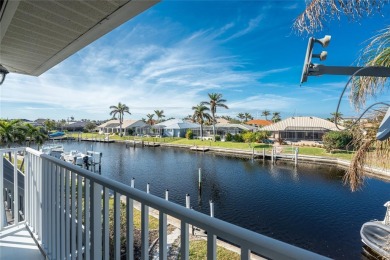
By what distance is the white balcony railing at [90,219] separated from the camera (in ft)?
1.98

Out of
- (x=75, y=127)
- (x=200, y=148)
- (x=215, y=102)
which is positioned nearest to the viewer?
(x=200, y=148)

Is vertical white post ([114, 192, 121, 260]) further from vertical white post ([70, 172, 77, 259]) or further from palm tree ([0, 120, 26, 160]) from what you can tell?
palm tree ([0, 120, 26, 160])

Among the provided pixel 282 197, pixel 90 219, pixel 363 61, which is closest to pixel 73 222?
pixel 90 219

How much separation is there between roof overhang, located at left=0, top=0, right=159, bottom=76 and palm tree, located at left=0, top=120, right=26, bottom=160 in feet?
61.0

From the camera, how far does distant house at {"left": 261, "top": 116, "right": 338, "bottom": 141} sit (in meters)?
30.6

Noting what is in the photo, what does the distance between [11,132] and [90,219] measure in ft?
67.1

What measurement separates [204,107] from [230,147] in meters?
9.04

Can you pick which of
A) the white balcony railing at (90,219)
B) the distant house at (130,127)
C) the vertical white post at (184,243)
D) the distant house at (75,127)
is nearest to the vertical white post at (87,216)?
the white balcony railing at (90,219)

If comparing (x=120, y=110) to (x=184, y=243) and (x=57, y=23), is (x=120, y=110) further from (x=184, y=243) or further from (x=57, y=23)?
(x=184, y=243)

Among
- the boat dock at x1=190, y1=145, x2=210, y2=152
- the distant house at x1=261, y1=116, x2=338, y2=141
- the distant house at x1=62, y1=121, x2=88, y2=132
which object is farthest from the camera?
the distant house at x1=62, y1=121, x2=88, y2=132

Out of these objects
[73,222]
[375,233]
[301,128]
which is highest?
[301,128]

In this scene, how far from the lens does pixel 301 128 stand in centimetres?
3134

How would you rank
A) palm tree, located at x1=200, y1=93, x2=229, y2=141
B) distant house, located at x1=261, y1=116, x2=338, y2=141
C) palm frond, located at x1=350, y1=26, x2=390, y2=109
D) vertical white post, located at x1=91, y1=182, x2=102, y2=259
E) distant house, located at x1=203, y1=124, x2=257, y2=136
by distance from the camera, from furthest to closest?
1. distant house, located at x1=203, y1=124, x2=257, y2=136
2. palm tree, located at x1=200, y1=93, x2=229, y2=141
3. distant house, located at x1=261, y1=116, x2=338, y2=141
4. palm frond, located at x1=350, y1=26, x2=390, y2=109
5. vertical white post, located at x1=91, y1=182, x2=102, y2=259

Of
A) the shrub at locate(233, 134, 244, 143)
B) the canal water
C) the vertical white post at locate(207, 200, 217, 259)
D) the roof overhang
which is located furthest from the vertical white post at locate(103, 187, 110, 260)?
the shrub at locate(233, 134, 244, 143)
